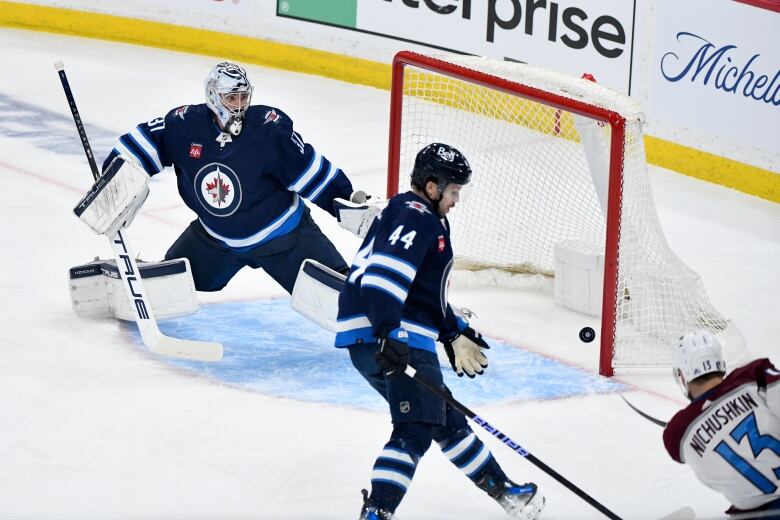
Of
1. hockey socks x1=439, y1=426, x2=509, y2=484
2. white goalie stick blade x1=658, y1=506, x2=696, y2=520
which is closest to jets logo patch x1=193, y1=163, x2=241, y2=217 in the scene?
hockey socks x1=439, y1=426, x2=509, y2=484

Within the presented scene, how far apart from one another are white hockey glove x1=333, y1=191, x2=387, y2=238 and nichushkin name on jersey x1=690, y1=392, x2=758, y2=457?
76.5 inches

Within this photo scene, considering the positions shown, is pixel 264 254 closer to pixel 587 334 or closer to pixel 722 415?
pixel 587 334

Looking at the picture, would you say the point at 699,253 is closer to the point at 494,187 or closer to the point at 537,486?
the point at 494,187

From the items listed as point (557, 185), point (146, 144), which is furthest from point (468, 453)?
point (557, 185)

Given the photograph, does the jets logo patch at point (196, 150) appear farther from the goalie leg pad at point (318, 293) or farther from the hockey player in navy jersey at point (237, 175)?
the goalie leg pad at point (318, 293)

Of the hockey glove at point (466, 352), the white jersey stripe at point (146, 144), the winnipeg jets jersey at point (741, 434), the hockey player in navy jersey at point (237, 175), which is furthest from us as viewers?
the white jersey stripe at point (146, 144)

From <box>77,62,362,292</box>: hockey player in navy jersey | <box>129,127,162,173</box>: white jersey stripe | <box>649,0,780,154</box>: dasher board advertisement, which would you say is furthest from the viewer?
<box>649,0,780,154</box>: dasher board advertisement

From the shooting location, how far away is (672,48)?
6.70 m

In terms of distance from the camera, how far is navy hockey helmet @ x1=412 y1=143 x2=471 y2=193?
350cm

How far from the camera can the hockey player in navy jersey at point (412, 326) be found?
3.38 metres

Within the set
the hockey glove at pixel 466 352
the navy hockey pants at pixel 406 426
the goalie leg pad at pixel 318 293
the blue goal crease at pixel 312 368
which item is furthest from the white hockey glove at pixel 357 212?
the navy hockey pants at pixel 406 426

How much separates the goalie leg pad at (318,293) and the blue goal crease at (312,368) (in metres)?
0.16

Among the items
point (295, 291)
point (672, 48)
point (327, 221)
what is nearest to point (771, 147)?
point (672, 48)

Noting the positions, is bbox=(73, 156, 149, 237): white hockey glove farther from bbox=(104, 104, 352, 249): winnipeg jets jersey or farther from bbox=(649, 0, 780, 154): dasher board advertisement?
bbox=(649, 0, 780, 154): dasher board advertisement
